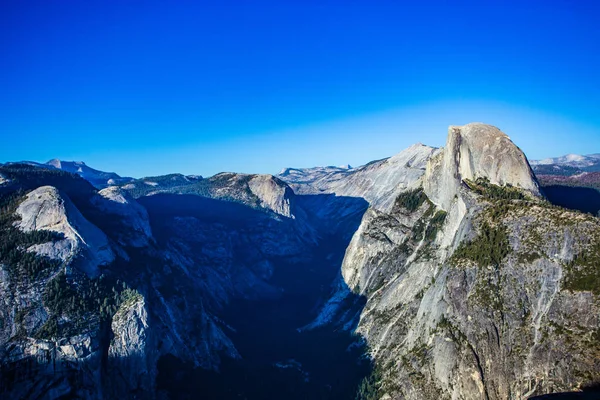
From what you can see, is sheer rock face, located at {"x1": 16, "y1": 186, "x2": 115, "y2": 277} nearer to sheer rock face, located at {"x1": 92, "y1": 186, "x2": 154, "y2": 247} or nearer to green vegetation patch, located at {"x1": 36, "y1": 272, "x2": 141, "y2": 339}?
green vegetation patch, located at {"x1": 36, "y1": 272, "x2": 141, "y2": 339}

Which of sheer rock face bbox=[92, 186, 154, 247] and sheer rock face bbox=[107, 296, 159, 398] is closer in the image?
sheer rock face bbox=[107, 296, 159, 398]

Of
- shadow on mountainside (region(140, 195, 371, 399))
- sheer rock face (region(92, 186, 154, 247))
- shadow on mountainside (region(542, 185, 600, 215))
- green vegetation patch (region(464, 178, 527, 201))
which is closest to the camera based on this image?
shadow on mountainside (region(140, 195, 371, 399))

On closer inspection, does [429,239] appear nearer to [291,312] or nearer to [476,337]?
[476,337]

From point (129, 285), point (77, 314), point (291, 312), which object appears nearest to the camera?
point (77, 314)

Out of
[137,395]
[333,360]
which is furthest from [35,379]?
[333,360]

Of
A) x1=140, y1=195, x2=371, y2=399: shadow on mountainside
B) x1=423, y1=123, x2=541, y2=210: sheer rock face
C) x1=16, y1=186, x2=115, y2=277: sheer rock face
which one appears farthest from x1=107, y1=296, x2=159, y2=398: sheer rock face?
x1=423, y1=123, x2=541, y2=210: sheer rock face

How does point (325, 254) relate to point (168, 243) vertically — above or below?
below

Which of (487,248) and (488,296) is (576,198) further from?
(488,296)

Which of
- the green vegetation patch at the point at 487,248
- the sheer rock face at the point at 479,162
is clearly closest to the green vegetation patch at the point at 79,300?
the green vegetation patch at the point at 487,248
